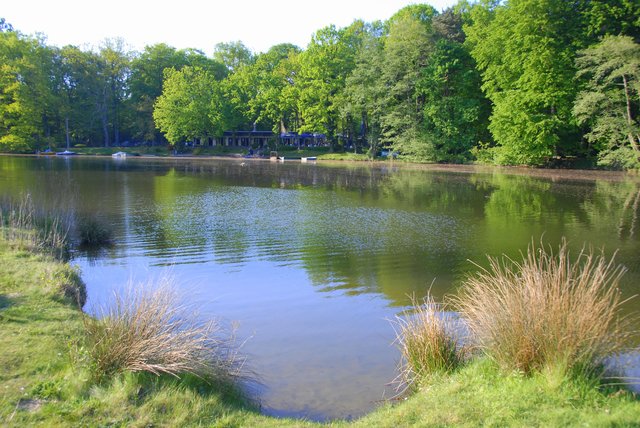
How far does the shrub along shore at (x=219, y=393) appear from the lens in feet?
14.7

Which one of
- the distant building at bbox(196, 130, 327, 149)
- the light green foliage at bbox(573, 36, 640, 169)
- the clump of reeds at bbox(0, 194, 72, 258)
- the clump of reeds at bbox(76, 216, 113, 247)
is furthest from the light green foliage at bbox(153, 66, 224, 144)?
the clump of reeds at bbox(0, 194, 72, 258)

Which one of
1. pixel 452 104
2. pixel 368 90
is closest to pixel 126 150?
pixel 368 90

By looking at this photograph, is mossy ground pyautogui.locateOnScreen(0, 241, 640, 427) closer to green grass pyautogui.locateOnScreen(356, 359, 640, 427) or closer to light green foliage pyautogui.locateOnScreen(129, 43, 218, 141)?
green grass pyautogui.locateOnScreen(356, 359, 640, 427)

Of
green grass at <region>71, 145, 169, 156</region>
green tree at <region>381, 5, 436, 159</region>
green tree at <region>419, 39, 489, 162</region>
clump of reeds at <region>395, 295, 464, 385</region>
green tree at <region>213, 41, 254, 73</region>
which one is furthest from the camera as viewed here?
green tree at <region>213, 41, 254, 73</region>

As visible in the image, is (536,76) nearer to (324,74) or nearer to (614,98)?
(614,98)

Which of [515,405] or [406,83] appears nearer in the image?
[515,405]

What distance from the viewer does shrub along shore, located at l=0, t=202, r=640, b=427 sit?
4473 millimetres

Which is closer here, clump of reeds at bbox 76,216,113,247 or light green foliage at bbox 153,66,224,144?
clump of reeds at bbox 76,216,113,247

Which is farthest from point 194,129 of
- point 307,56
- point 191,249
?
point 191,249

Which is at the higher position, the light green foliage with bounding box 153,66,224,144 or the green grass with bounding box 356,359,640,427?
the light green foliage with bounding box 153,66,224,144

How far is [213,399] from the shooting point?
5145mm

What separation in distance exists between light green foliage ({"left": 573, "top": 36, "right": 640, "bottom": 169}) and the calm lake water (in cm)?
746

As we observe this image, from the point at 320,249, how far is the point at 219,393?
A: 961cm

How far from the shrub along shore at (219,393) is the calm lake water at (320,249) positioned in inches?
36.0
